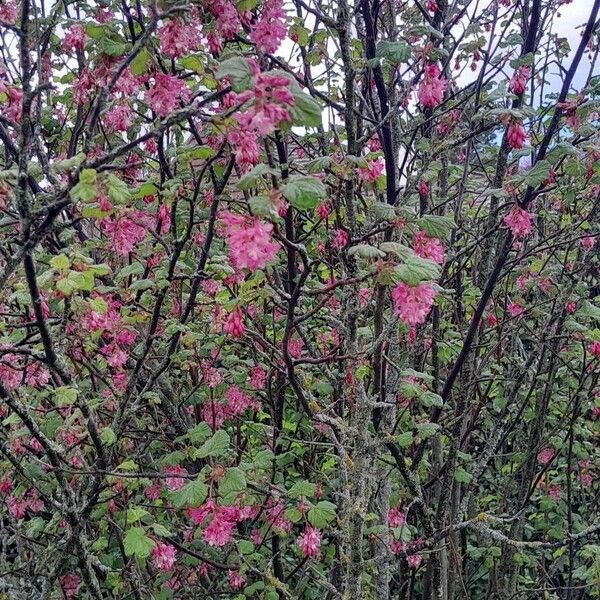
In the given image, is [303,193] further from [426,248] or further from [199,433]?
[199,433]

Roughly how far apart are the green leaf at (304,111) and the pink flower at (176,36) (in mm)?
714

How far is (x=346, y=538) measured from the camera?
2.65 metres

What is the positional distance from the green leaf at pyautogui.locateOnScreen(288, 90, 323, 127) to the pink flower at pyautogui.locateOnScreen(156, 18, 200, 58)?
0.71 metres

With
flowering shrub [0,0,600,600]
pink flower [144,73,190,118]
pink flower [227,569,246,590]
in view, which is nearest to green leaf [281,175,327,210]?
flowering shrub [0,0,600,600]

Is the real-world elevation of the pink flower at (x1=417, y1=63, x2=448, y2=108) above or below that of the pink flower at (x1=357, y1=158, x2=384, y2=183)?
above

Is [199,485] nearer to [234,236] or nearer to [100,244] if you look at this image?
[234,236]

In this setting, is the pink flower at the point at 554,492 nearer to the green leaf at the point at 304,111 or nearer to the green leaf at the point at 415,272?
the green leaf at the point at 415,272

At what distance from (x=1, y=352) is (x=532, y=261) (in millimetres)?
3608

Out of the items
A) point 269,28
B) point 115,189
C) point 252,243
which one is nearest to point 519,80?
point 269,28

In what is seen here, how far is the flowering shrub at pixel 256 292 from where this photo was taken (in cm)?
195

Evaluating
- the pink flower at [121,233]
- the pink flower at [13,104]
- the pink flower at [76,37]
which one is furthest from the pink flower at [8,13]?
the pink flower at [121,233]

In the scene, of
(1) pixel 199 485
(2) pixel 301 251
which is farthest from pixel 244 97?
(1) pixel 199 485

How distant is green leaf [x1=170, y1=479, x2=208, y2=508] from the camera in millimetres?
2363

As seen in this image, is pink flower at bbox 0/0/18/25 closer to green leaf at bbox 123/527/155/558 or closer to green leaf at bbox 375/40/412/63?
green leaf at bbox 375/40/412/63
